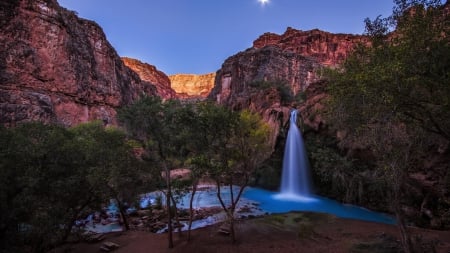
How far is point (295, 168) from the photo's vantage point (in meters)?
39.2

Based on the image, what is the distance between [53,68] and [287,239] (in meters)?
65.9

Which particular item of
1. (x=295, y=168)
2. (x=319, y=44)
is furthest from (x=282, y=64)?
(x=295, y=168)

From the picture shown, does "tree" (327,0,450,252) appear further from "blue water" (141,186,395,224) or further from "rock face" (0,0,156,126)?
"rock face" (0,0,156,126)

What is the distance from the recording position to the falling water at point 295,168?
37.9m

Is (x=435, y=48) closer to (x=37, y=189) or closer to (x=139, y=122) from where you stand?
(x=139, y=122)

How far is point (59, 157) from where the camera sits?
13.6m

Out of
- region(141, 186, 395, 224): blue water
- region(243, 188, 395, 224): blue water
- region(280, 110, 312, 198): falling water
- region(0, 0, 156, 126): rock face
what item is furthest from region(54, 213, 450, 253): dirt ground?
region(0, 0, 156, 126): rock face

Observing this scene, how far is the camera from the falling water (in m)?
37.9

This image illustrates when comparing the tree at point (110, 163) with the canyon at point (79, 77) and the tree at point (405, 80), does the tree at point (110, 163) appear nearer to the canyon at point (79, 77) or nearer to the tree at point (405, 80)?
the tree at point (405, 80)

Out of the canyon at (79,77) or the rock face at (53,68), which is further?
the rock face at (53,68)

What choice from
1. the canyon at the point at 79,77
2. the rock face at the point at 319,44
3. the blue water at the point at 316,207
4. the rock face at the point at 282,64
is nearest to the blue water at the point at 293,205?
the blue water at the point at 316,207

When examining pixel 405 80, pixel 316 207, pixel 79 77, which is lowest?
pixel 316 207

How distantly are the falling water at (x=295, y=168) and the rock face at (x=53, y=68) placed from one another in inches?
1840

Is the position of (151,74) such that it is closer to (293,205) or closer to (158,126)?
(293,205)
